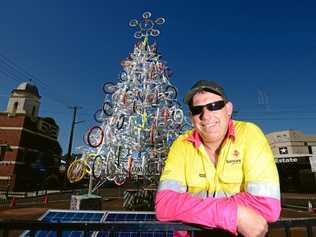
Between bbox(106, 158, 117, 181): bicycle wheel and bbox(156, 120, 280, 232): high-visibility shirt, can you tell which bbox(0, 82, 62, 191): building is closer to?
bbox(106, 158, 117, 181): bicycle wheel

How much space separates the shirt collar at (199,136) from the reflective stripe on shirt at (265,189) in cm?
37

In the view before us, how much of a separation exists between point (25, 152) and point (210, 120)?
37536 mm

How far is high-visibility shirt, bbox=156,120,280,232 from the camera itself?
143 centimetres

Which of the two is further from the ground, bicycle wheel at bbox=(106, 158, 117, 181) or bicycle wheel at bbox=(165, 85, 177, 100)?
bicycle wheel at bbox=(165, 85, 177, 100)

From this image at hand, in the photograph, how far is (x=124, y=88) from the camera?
496 inches

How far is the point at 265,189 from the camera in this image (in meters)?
1.47

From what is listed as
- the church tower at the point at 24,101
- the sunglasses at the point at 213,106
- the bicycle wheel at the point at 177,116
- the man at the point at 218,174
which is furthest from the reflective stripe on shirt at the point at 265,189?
the church tower at the point at 24,101

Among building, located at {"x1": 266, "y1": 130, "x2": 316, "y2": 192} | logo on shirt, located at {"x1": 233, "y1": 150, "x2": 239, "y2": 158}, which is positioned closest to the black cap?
logo on shirt, located at {"x1": 233, "y1": 150, "x2": 239, "y2": 158}

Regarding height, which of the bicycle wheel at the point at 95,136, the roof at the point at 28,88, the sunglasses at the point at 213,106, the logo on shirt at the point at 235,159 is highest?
the roof at the point at 28,88

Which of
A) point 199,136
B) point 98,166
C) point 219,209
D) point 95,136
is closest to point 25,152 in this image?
point 98,166

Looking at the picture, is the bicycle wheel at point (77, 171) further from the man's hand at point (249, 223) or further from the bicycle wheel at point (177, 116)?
the man's hand at point (249, 223)

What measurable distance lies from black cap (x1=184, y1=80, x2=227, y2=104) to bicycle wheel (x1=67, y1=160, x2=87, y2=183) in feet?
36.3

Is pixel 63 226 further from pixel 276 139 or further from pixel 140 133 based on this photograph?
pixel 276 139

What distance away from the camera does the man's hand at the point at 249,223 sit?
1.35 m
